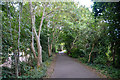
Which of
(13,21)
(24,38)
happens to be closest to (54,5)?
(24,38)

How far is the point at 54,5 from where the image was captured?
8.82 metres

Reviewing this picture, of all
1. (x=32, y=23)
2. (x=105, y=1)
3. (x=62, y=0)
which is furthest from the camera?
(x=62, y=0)

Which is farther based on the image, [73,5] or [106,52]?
[106,52]

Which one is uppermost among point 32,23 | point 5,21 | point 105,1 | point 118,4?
point 105,1

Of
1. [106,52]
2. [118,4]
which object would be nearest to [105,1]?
[118,4]

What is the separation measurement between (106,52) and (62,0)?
6.31 m

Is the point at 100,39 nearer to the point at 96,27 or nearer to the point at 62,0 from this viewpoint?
the point at 96,27

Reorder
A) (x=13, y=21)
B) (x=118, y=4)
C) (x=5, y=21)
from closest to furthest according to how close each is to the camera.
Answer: (x=5, y=21) < (x=13, y=21) < (x=118, y=4)

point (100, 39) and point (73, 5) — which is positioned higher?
point (73, 5)

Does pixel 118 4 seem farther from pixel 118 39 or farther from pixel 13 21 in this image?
pixel 13 21

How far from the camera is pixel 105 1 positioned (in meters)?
6.26

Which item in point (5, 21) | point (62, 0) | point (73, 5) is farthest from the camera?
point (73, 5)

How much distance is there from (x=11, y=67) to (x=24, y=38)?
234 cm

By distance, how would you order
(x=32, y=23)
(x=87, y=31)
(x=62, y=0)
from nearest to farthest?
1. (x=32, y=23)
2. (x=62, y=0)
3. (x=87, y=31)
